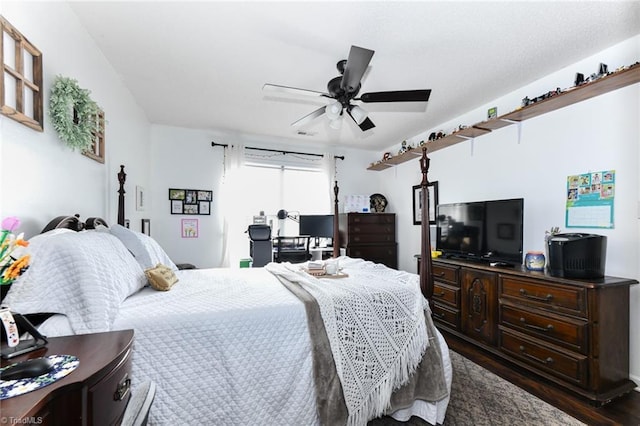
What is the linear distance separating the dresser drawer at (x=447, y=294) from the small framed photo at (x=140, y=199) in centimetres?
375

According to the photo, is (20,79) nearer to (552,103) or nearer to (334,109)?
(334,109)

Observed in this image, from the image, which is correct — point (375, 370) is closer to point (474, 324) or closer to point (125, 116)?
point (474, 324)

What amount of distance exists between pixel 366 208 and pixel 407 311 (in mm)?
3475

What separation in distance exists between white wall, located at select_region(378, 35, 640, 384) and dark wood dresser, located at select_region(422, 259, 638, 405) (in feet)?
0.88

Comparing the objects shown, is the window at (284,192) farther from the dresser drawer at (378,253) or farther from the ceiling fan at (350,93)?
the ceiling fan at (350,93)

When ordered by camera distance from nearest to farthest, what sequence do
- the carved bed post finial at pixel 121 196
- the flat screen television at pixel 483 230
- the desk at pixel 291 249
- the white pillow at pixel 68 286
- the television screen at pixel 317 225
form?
the white pillow at pixel 68 286, the carved bed post finial at pixel 121 196, the flat screen television at pixel 483 230, the desk at pixel 291 249, the television screen at pixel 317 225

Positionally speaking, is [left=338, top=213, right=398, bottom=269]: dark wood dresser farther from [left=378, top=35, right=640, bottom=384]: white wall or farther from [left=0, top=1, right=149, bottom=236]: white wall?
[left=0, top=1, right=149, bottom=236]: white wall

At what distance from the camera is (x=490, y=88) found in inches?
119

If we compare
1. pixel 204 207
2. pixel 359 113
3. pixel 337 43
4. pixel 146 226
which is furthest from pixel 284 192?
pixel 337 43

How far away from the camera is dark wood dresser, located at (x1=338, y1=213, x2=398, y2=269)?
4.73 m

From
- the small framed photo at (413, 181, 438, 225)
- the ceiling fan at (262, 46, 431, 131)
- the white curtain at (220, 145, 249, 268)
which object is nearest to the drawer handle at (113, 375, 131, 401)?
the ceiling fan at (262, 46, 431, 131)

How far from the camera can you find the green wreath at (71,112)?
5.37 ft

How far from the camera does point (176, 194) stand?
431cm

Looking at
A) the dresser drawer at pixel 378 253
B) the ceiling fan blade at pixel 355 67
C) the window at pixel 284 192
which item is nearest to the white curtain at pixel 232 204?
the window at pixel 284 192
